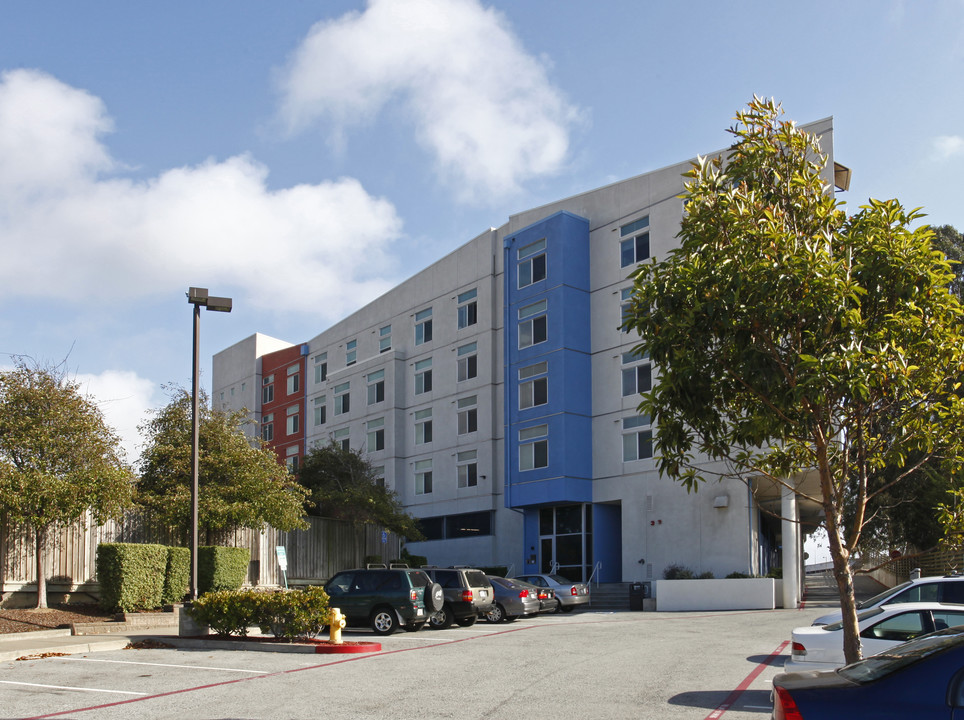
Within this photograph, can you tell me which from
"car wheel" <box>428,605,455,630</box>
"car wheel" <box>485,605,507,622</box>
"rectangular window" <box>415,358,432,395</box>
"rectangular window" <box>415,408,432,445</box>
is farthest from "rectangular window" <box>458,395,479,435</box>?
"car wheel" <box>428,605,455,630</box>

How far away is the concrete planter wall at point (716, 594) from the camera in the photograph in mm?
31328

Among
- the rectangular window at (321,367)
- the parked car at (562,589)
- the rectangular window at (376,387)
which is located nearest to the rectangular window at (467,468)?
the rectangular window at (376,387)

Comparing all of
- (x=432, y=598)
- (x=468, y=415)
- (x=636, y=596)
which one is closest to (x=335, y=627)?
(x=432, y=598)

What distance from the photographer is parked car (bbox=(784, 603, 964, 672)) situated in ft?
38.1

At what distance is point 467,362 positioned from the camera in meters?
47.3

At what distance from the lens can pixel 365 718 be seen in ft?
33.9

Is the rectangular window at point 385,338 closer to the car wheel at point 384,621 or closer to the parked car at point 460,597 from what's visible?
the parked car at point 460,597

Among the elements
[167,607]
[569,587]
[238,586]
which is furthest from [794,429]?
[569,587]

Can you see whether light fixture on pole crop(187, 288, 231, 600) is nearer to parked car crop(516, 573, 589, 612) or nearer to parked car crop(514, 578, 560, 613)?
parked car crop(514, 578, 560, 613)

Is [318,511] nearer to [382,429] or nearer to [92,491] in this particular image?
[382,429]

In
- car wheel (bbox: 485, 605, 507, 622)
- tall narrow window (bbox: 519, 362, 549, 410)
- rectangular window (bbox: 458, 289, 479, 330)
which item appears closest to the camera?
car wheel (bbox: 485, 605, 507, 622)

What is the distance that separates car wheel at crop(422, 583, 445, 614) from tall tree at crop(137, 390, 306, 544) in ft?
24.8

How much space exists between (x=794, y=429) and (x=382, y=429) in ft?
142

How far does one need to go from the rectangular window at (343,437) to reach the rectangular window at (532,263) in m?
16.8
